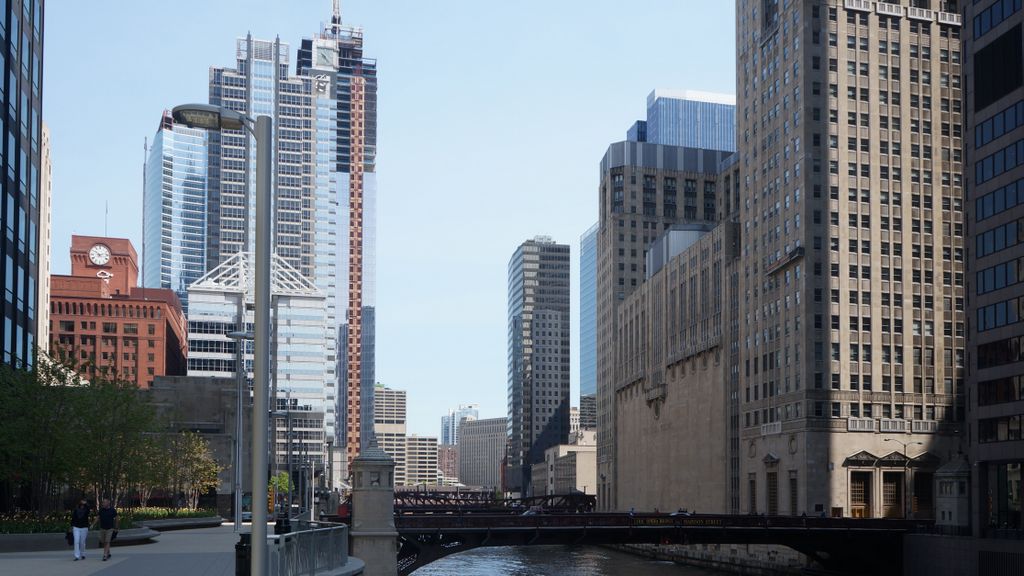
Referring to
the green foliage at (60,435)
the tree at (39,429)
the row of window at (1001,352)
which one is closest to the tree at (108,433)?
the green foliage at (60,435)

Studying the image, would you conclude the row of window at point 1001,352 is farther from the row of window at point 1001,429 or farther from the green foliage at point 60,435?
the green foliage at point 60,435

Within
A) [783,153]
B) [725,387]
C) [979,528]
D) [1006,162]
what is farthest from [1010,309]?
[725,387]

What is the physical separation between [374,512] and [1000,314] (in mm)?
53446

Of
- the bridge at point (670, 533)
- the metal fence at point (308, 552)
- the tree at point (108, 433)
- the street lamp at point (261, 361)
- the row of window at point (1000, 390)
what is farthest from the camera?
the bridge at point (670, 533)

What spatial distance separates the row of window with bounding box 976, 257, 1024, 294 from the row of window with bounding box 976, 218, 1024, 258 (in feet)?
3.90

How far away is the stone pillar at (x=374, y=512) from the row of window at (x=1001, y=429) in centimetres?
5005

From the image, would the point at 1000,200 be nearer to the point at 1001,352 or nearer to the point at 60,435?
the point at 1001,352

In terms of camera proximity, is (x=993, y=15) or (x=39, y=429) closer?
(x=39, y=429)

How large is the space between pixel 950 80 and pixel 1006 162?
45004 millimetres

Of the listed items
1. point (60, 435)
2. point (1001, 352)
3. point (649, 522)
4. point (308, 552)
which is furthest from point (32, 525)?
point (1001, 352)

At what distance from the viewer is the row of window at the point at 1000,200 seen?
266ft

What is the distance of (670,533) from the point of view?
298ft

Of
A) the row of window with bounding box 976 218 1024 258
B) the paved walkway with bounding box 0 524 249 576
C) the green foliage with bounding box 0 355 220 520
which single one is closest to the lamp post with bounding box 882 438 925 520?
the row of window with bounding box 976 218 1024 258

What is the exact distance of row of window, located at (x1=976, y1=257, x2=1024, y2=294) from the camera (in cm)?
8075
